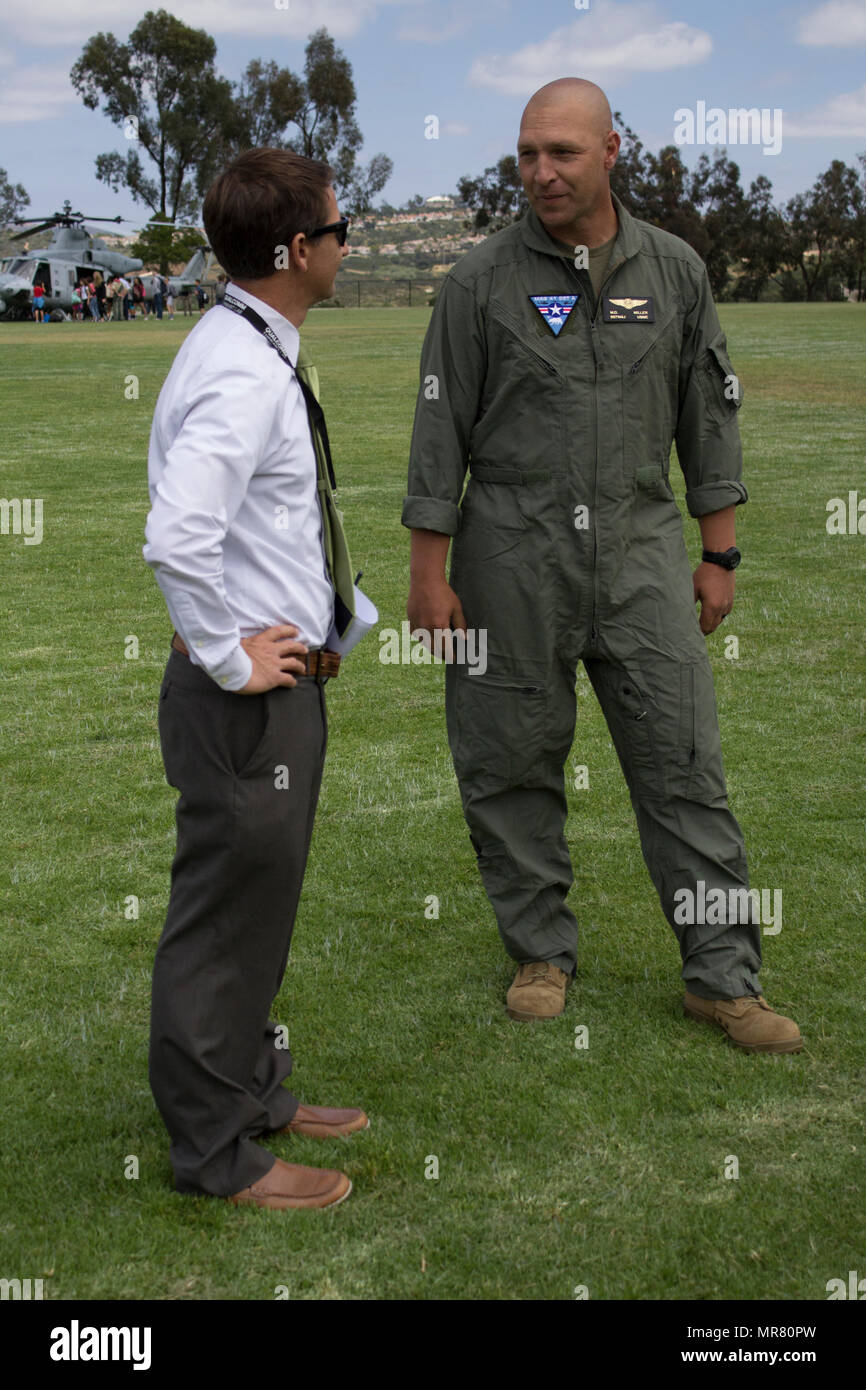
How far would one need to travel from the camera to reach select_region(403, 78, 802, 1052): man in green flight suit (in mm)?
3592

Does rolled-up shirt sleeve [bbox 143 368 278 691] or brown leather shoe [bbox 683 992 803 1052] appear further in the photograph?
brown leather shoe [bbox 683 992 803 1052]

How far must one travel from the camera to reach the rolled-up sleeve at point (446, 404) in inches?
143

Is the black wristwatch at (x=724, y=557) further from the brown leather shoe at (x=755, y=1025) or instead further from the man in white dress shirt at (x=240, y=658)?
the man in white dress shirt at (x=240, y=658)

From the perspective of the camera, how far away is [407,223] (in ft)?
574

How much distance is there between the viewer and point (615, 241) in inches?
144

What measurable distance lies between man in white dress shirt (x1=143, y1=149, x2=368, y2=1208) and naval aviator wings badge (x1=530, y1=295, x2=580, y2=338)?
905 mm

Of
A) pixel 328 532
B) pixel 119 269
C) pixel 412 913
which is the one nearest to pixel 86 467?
pixel 412 913

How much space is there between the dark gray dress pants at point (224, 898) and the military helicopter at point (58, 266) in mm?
53448

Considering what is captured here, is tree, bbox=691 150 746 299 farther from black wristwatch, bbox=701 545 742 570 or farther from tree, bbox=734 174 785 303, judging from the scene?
black wristwatch, bbox=701 545 742 570

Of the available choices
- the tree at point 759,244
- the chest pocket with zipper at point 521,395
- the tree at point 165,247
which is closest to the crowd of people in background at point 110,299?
the tree at point 165,247

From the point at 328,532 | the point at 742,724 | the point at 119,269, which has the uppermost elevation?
the point at 119,269

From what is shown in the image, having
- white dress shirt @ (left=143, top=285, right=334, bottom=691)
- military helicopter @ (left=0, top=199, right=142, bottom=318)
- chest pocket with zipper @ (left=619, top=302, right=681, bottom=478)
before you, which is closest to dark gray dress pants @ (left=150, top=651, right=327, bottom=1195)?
white dress shirt @ (left=143, top=285, right=334, bottom=691)
